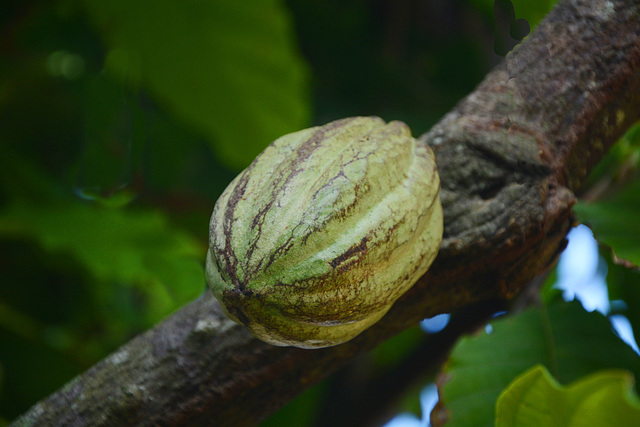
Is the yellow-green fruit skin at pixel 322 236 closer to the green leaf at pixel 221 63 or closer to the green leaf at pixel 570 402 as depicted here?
the green leaf at pixel 570 402

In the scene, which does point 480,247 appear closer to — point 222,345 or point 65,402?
point 222,345

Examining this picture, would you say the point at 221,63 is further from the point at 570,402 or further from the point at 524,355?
the point at 570,402

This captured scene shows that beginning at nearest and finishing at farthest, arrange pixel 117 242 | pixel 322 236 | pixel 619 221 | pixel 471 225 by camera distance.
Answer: pixel 322 236 < pixel 471 225 < pixel 619 221 < pixel 117 242

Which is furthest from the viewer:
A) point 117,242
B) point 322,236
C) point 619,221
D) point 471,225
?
point 117,242

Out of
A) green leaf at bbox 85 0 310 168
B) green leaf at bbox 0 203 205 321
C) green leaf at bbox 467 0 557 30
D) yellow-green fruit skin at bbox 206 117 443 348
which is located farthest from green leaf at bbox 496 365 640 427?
green leaf at bbox 85 0 310 168

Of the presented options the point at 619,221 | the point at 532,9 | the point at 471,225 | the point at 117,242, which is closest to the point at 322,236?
the point at 471,225

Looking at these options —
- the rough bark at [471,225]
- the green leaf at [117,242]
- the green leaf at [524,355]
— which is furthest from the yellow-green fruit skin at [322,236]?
the green leaf at [117,242]
